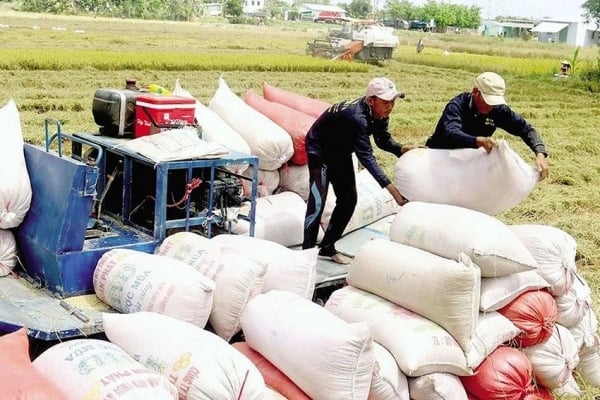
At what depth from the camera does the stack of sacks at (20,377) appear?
7.18ft

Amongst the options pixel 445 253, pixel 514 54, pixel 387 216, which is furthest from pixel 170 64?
pixel 514 54

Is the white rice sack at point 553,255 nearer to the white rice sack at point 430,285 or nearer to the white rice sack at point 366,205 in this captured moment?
the white rice sack at point 430,285

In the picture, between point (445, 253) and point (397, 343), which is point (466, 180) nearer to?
point (445, 253)

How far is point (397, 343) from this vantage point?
329cm

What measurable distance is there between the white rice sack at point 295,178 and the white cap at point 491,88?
133 centimetres

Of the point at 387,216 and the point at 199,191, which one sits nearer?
the point at 199,191

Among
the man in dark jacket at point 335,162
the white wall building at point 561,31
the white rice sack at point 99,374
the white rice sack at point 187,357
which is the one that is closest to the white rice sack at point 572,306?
the man in dark jacket at point 335,162

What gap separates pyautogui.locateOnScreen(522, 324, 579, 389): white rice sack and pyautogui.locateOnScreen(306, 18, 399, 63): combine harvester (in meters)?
22.7

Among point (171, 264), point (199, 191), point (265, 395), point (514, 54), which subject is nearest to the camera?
point (265, 395)

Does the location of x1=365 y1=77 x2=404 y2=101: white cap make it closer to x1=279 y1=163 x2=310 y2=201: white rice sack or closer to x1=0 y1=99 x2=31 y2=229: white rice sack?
x1=279 y1=163 x2=310 y2=201: white rice sack

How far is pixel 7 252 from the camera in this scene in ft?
11.4

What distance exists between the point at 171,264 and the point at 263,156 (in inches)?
65.4

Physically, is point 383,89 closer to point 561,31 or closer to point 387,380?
point 387,380

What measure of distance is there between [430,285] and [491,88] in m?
1.44
